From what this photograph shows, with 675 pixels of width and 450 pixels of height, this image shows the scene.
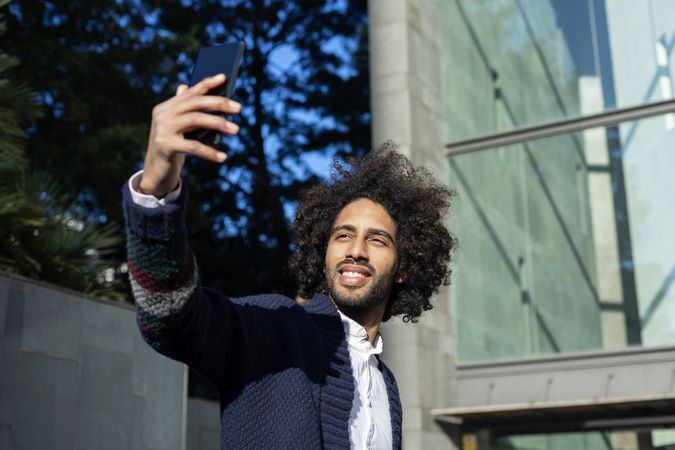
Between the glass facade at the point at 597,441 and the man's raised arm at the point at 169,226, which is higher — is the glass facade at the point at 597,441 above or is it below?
above

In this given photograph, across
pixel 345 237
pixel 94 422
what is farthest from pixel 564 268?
pixel 345 237

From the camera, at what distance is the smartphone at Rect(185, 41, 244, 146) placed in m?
1.89

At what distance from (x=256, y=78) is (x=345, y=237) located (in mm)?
17039

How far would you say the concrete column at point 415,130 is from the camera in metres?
9.79

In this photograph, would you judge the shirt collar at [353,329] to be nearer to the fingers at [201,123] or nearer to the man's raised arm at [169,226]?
the man's raised arm at [169,226]

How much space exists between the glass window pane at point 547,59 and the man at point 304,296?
732 centimetres

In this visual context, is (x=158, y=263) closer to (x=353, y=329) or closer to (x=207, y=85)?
(x=207, y=85)

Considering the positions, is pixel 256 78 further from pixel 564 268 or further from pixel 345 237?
pixel 345 237

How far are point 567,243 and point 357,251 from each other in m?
7.88

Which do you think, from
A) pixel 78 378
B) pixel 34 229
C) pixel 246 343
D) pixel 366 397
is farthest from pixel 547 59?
pixel 246 343

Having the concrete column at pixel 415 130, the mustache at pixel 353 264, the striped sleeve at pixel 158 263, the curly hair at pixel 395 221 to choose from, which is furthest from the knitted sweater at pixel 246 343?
the concrete column at pixel 415 130

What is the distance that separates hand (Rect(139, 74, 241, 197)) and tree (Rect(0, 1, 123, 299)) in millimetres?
4972

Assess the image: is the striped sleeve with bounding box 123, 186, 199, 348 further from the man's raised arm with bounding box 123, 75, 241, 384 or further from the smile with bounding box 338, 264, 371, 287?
the smile with bounding box 338, 264, 371, 287

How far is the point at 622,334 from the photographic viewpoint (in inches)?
376
